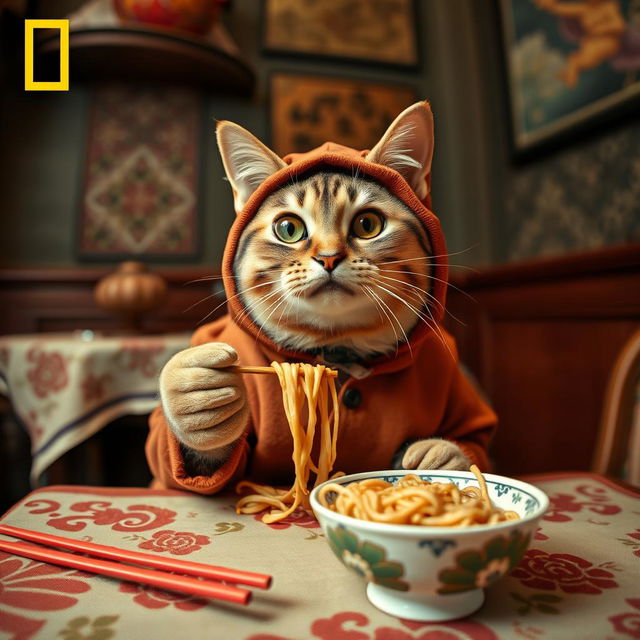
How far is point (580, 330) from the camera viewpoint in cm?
156

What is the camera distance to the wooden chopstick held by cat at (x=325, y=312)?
564 mm

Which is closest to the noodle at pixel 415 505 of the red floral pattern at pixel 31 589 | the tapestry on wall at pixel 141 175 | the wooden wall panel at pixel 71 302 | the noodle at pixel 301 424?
the noodle at pixel 301 424

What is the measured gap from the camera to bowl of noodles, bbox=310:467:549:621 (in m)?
0.35

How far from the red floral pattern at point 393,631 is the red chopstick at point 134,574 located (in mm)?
40

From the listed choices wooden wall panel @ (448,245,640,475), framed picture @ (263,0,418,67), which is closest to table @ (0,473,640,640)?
wooden wall panel @ (448,245,640,475)

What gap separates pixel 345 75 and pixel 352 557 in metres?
2.23

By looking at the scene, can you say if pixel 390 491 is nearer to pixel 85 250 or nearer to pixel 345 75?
pixel 85 250

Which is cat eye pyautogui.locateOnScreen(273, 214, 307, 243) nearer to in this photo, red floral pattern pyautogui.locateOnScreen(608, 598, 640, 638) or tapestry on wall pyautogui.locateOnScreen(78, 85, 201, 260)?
red floral pattern pyautogui.locateOnScreen(608, 598, 640, 638)

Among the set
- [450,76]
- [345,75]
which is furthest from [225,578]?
[450,76]

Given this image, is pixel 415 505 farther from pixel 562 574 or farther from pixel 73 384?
pixel 73 384

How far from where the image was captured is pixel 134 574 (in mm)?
427

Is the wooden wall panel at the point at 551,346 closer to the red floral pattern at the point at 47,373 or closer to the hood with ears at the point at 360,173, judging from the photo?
the hood with ears at the point at 360,173

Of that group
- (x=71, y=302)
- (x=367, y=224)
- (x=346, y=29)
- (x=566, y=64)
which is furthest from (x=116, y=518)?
(x=346, y=29)

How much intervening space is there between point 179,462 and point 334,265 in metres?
0.28
